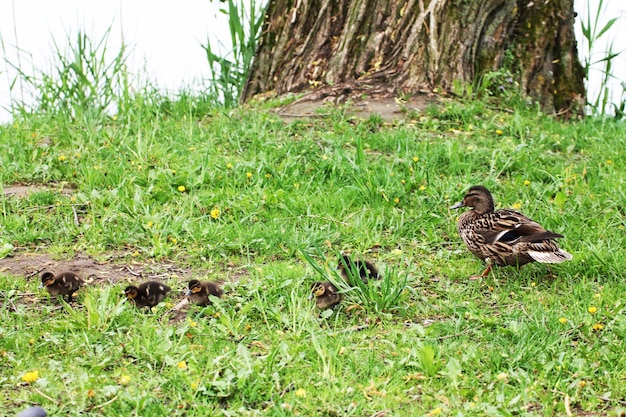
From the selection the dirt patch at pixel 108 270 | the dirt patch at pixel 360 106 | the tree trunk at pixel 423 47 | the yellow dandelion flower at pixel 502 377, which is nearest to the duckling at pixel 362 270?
the dirt patch at pixel 108 270

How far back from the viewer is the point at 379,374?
4539mm

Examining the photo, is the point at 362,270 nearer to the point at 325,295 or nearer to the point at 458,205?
the point at 325,295

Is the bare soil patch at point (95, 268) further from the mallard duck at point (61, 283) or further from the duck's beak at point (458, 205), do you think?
the duck's beak at point (458, 205)

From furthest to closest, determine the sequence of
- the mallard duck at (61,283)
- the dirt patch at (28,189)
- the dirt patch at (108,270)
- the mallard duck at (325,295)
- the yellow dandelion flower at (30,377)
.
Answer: the dirt patch at (28,189), the dirt patch at (108,270), the mallard duck at (61,283), the mallard duck at (325,295), the yellow dandelion flower at (30,377)

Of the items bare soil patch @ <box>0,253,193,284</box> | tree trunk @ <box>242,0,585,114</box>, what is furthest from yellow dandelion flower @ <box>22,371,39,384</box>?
tree trunk @ <box>242,0,585,114</box>

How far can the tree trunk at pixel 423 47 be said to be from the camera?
30.6 feet

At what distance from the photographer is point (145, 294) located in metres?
5.40

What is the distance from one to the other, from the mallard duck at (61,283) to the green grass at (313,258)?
10cm

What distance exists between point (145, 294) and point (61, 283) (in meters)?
0.59

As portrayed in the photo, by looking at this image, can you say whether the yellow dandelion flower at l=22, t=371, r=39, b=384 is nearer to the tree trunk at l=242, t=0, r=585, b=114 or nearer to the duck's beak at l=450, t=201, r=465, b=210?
the duck's beak at l=450, t=201, r=465, b=210

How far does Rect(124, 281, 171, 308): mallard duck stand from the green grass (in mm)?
113

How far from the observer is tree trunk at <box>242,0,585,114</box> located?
932cm

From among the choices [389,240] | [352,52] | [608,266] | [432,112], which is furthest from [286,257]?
[352,52]

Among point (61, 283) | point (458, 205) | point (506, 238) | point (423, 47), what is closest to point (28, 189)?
point (61, 283)
